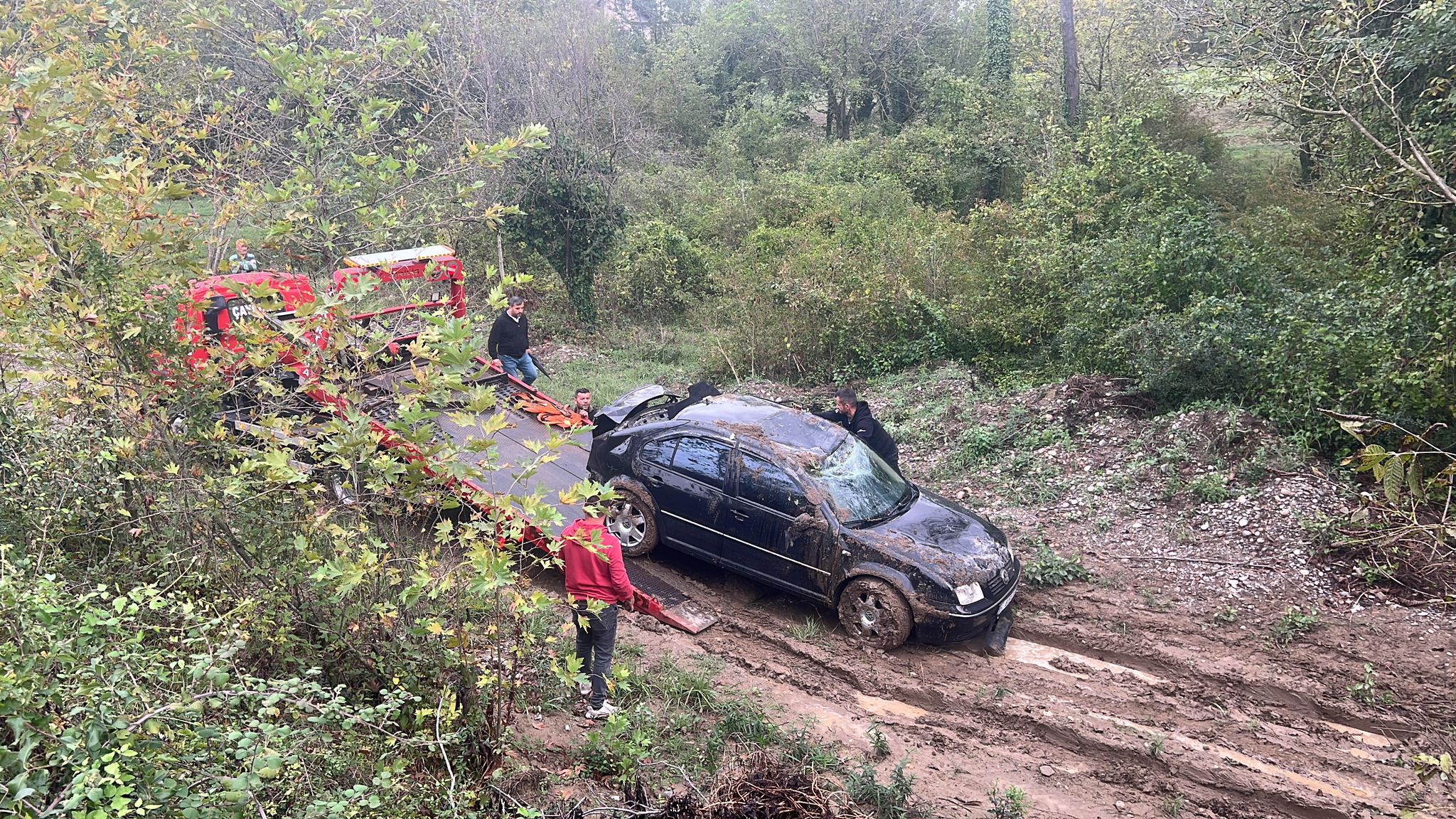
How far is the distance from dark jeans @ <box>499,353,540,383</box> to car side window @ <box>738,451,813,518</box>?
4498 mm

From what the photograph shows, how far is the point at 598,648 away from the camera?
18.8 ft

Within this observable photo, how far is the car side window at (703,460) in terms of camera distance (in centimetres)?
750

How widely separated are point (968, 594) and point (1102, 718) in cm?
121

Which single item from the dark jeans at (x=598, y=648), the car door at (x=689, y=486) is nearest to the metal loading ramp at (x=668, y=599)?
the car door at (x=689, y=486)

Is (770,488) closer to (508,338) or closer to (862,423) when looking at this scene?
(862,423)

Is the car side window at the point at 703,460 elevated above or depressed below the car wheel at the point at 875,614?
above

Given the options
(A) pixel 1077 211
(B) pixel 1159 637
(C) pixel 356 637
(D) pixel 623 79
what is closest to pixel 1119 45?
(A) pixel 1077 211

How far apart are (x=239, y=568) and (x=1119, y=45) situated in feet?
75.0

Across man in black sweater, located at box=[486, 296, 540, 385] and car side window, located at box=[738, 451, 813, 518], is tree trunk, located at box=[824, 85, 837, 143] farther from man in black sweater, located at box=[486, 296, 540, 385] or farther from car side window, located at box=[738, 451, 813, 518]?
car side window, located at box=[738, 451, 813, 518]

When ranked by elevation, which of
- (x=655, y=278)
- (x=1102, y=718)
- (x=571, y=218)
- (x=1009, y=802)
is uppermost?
(x=571, y=218)

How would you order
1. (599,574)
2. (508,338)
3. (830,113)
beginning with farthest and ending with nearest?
1. (830,113)
2. (508,338)
3. (599,574)

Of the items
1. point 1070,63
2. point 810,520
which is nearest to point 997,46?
point 1070,63

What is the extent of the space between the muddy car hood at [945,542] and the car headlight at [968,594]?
0.04 metres

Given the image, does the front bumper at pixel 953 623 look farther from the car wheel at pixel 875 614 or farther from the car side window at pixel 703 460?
the car side window at pixel 703 460
